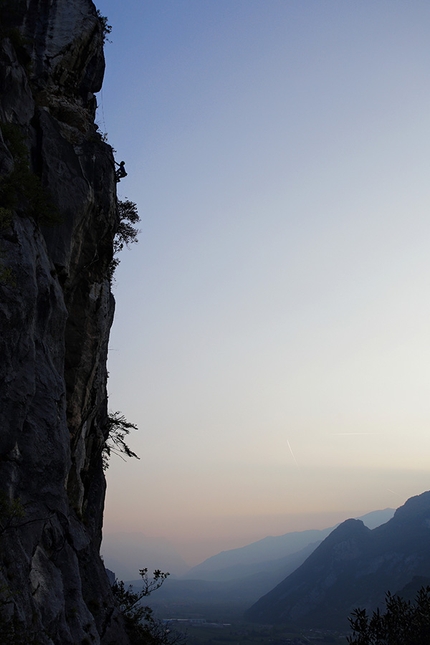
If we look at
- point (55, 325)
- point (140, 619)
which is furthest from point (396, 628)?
point (55, 325)

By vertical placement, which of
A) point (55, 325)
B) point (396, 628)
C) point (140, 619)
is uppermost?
point (55, 325)

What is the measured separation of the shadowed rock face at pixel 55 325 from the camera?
15281 mm

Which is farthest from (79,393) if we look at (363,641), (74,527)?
(363,641)

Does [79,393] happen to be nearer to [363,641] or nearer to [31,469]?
[31,469]

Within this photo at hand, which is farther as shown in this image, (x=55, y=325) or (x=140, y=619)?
(x=140, y=619)

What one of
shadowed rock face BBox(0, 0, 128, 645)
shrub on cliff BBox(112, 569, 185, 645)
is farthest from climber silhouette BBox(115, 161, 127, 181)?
shrub on cliff BBox(112, 569, 185, 645)

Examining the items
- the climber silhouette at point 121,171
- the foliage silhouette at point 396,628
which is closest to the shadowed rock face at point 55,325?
the climber silhouette at point 121,171

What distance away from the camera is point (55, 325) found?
2008cm

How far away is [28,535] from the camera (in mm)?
15391

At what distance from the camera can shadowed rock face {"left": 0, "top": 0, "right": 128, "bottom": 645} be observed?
15.3 meters

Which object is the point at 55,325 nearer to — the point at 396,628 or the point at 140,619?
the point at 140,619

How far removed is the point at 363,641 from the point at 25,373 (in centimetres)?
2587

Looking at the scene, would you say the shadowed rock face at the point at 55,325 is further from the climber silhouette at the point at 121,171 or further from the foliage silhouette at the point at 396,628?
the foliage silhouette at the point at 396,628

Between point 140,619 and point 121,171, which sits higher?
point 121,171
